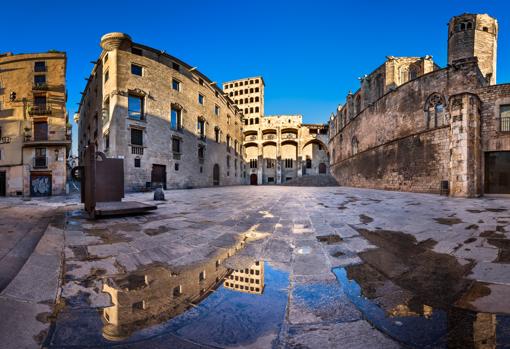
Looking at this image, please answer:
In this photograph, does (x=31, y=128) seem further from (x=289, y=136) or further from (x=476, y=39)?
(x=476, y=39)

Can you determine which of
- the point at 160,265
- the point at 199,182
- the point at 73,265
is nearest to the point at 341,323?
the point at 160,265

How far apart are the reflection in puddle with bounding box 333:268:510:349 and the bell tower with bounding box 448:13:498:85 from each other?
31492mm

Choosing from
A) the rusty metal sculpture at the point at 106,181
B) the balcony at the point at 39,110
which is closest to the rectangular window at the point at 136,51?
the balcony at the point at 39,110

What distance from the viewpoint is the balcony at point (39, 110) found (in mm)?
18870

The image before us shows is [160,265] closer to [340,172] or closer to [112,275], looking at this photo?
[112,275]

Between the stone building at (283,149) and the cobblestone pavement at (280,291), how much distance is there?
42.8m

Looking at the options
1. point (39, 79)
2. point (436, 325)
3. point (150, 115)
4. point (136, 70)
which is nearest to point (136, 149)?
point (150, 115)

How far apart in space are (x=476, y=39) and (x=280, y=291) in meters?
34.1

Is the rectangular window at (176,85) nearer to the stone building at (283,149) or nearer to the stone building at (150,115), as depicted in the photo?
the stone building at (150,115)

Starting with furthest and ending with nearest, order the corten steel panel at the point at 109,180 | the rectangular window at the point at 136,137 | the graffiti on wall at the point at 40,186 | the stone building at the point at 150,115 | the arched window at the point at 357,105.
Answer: the arched window at the point at 357,105
the rectangular window at the point at 136,137
the graffiti on wall at the point at 40,186
the stone building at the point at 150,115
the corten steel panel at the point at 109,180

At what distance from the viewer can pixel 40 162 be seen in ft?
63.0

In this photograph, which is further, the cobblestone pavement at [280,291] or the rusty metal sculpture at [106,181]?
the rusty metal sculpture at [106,181]

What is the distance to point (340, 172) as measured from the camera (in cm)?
3192

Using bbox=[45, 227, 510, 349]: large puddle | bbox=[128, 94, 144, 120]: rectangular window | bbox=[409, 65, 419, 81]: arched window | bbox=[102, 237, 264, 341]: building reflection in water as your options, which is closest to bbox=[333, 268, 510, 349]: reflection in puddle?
bbox=[45, 227, 510, 349]: large puddle
